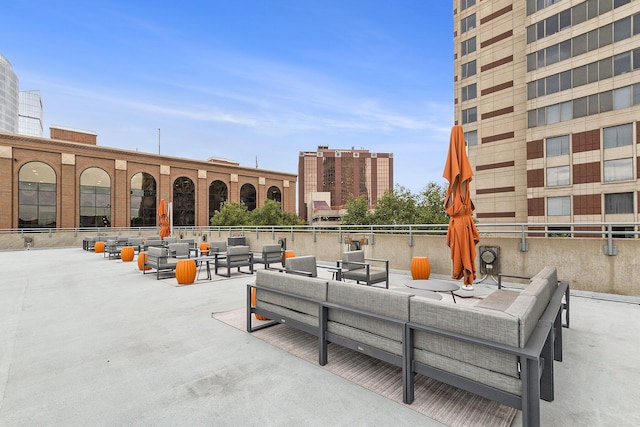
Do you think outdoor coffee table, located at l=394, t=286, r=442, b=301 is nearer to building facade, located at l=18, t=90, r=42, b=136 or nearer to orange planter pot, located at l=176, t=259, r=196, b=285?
orange planter pot, located at l=176, t=259, r=196, b=285

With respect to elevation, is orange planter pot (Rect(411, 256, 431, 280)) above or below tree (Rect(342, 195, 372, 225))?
below

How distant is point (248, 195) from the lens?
5266 cm

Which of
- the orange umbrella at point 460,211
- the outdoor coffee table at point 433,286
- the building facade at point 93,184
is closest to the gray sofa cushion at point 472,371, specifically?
the outdoor coffee table at point 433,286

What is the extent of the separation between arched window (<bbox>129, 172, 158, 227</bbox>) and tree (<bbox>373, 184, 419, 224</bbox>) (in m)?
30.6

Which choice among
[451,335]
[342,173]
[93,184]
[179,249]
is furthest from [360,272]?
[342,173]

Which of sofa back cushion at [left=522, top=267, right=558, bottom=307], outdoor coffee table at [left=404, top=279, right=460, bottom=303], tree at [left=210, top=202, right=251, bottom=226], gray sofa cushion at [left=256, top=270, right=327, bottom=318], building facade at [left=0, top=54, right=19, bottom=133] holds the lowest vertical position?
outdoor coffee table at [left=404, top=279, right=460, bottom=303]

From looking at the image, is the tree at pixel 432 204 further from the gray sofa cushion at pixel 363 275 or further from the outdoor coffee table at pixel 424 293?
the outdoor coffee table at pixel 424 293

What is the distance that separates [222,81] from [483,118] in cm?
5473

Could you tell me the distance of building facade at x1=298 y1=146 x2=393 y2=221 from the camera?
435 feet

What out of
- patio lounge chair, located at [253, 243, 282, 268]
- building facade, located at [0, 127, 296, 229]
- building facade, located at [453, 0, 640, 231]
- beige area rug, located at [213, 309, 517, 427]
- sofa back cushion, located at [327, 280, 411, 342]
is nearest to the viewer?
beige area rug, located at [213, 309, 517, 427]

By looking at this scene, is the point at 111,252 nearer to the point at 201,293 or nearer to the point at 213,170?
the point at 201,293

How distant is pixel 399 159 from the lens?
466 feet

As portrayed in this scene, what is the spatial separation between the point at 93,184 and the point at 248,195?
22.3 meters

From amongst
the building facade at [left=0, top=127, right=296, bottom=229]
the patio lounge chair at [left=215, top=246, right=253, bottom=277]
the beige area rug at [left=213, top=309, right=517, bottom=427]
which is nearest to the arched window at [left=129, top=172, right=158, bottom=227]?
the building facade at [left=0, top=127, right=296, bottom=229]
